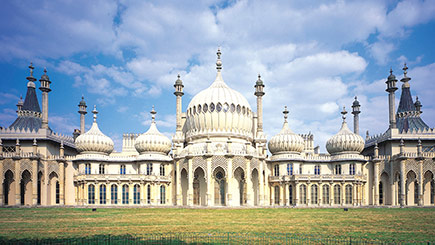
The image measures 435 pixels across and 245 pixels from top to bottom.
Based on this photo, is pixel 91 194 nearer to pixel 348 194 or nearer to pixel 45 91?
pixel 45 91

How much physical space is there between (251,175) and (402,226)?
96.9 ft

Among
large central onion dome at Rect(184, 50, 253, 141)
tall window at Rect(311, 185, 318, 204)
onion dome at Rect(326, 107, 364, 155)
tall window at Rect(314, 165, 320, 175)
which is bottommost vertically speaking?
tall window at Rect(311, 185, 318, 204)

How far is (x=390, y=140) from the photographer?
2331 inches

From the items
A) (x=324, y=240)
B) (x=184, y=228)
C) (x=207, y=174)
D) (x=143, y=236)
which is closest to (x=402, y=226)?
(x=324, y=240)

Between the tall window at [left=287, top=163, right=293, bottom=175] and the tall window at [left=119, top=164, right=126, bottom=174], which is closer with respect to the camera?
the tall window at [left=287, top=163, right=293, bottom=175]

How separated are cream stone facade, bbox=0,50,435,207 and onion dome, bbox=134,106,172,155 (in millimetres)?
160

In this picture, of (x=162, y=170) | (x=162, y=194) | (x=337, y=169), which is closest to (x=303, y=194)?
(x=337, y=169)

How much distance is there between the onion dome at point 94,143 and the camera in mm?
60188

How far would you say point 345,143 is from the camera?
198 ft

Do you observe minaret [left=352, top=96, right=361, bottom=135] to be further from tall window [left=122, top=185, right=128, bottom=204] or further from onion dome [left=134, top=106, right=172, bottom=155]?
tall window [left=122, top=185, right=128, bottom=204]

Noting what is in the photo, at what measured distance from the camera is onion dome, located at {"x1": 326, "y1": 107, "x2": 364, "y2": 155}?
6025 cm

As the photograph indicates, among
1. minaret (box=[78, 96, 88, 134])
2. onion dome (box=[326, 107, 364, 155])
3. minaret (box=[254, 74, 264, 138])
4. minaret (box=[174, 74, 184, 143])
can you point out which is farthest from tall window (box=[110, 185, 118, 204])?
onion dome (box=[326, 107, 364, 155])

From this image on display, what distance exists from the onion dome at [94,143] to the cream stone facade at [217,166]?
158 millimetres

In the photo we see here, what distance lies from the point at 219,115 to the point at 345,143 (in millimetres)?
20289
